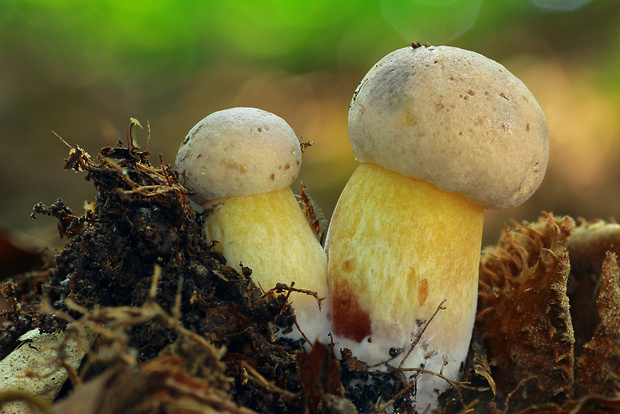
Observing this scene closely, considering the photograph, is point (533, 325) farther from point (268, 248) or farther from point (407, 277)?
point (268, 248)

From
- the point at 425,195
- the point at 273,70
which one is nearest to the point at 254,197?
the point at 425,195

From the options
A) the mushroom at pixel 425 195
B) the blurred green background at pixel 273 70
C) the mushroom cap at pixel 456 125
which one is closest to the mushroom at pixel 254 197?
the mushroom at pixel 425 195

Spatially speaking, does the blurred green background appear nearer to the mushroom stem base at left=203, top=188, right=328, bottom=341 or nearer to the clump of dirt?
the mushroom stem base at left=203, top=188, right=328, bottom=341

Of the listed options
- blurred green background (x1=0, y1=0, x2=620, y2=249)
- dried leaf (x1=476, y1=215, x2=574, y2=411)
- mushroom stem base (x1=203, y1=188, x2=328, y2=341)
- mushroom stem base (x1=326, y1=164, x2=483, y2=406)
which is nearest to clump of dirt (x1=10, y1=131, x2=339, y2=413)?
mushroom stem base (x1=203, y1=188, x2=328, y2=341)

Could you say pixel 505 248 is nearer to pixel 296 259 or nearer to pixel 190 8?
pixel 296 259

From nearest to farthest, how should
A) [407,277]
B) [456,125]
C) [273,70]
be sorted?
1. [456,125]
2. [407,277]
3. [273,70]
